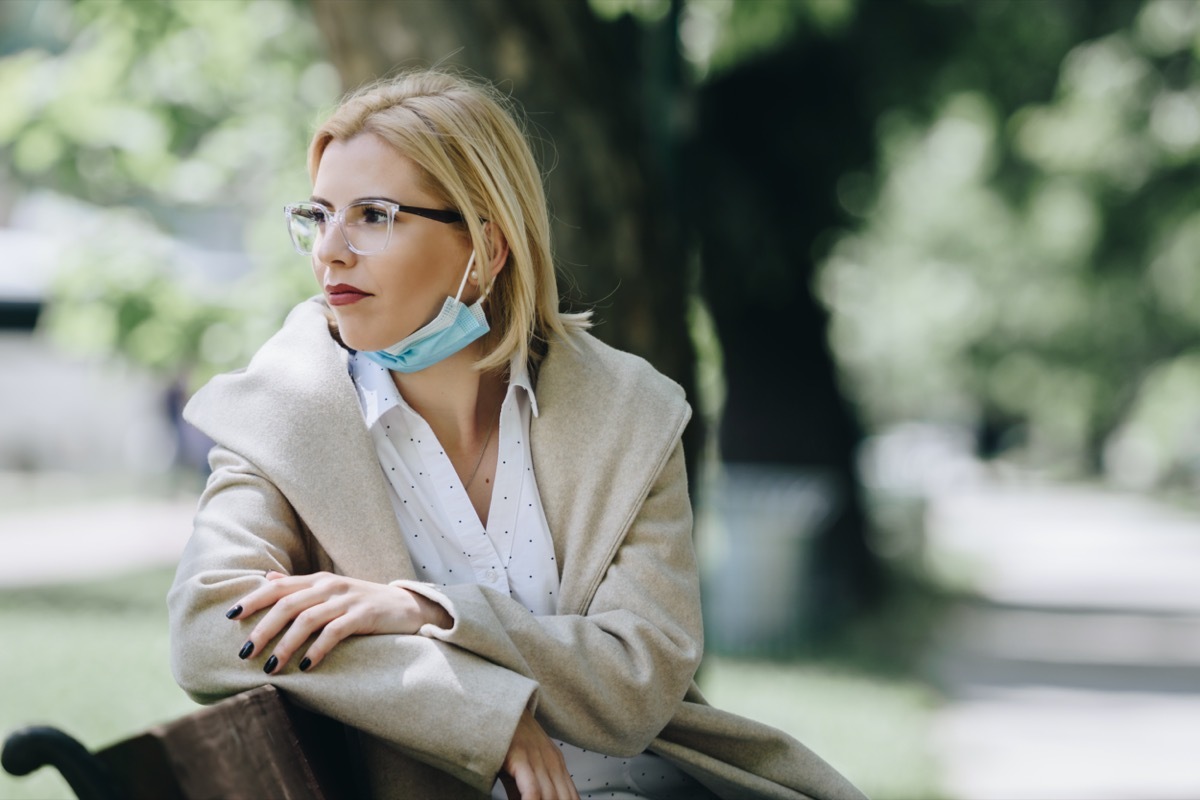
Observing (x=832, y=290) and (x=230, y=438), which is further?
(x=832, y=290)

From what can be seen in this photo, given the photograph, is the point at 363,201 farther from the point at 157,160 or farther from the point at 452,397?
the point at 157,160

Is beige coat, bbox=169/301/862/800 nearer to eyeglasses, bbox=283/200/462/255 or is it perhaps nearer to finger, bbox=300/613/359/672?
finger, bbox=300/613/359/672

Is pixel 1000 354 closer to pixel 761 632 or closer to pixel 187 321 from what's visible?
pixel 761 632

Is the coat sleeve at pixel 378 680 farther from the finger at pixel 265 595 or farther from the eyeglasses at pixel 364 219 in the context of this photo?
the eyeglasses at pixel 364 219

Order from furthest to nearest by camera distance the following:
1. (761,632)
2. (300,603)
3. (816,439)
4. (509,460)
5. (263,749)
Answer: (816,439), (761,632), (509,460), (300,603), (263,749)

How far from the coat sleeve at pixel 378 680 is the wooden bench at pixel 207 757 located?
8 cm

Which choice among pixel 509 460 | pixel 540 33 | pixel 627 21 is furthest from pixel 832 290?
pixel 509 460

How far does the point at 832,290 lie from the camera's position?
15.0 metres

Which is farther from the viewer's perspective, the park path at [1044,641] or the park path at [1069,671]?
the park path at [1044,641]

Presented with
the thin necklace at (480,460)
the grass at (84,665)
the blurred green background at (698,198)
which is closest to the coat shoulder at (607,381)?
the thin necklace at (480,460)

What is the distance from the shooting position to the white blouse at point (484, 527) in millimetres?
2605

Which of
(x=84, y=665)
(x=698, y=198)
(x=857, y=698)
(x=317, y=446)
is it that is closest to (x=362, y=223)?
(x=317, y=446)

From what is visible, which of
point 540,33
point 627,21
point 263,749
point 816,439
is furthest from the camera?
point 816,439

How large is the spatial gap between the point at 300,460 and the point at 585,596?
1.78ft
